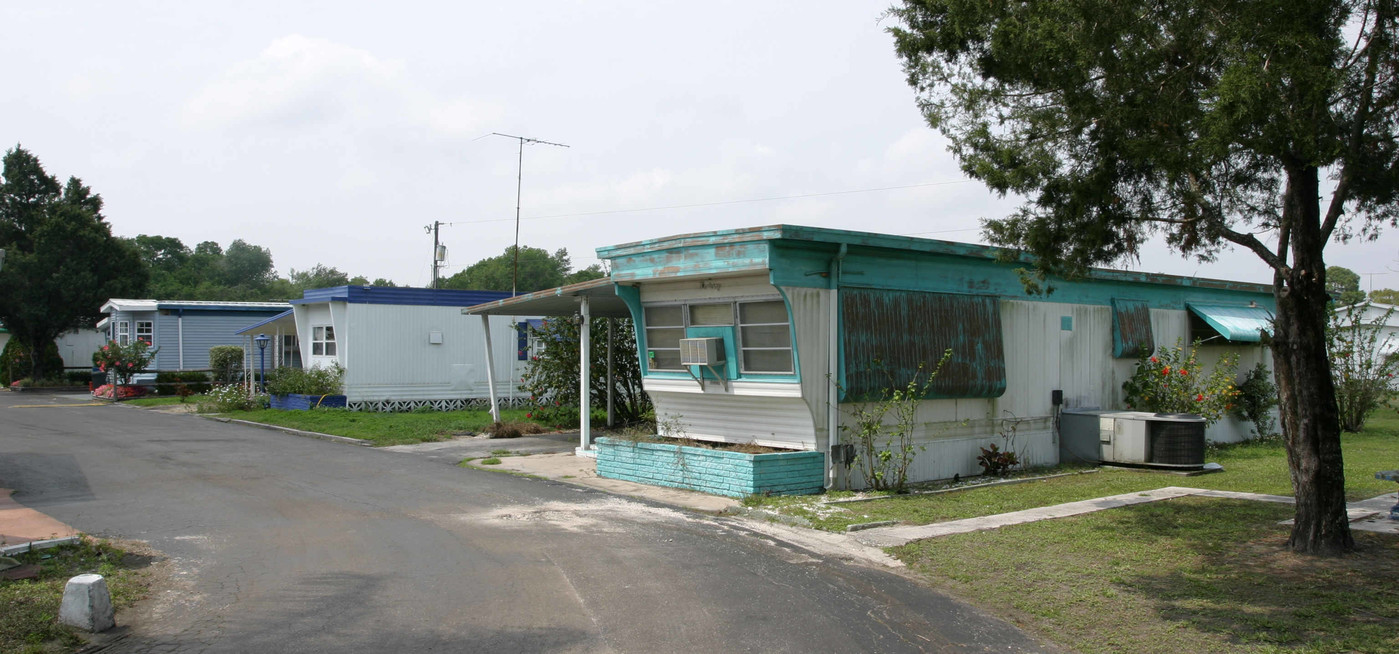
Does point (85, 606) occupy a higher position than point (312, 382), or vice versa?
point (312, 382)

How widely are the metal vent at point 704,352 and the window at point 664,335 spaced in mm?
625

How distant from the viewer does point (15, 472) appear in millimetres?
13852

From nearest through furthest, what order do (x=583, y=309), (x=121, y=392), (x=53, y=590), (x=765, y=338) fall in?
(x=53, y=590) < (x=765, y=338) < (x=583, y=309) < (x=121, y=392)

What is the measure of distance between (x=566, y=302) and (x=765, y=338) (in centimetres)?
556

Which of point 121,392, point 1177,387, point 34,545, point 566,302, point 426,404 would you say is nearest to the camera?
point 34,545

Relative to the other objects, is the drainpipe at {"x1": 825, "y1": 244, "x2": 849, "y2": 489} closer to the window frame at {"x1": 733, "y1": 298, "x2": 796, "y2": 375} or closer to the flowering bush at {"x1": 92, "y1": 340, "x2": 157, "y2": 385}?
the window frame at {"x1": 733, "y1": 298, "x2": 796, "y2": 375}

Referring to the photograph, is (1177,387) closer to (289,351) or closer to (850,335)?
(850,335)

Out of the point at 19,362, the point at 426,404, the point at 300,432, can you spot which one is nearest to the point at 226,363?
the point at 426,404

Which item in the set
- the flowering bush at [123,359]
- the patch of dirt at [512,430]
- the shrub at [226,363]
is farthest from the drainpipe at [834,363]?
the shrub at [226,363]

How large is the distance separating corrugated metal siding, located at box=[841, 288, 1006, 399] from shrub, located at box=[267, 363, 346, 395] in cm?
1802

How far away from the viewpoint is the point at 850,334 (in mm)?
11977

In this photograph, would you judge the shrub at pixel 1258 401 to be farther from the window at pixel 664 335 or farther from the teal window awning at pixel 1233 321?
the window at pixel 664 335

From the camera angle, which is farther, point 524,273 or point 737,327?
point 524,273

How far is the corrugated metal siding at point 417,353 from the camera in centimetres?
2580
